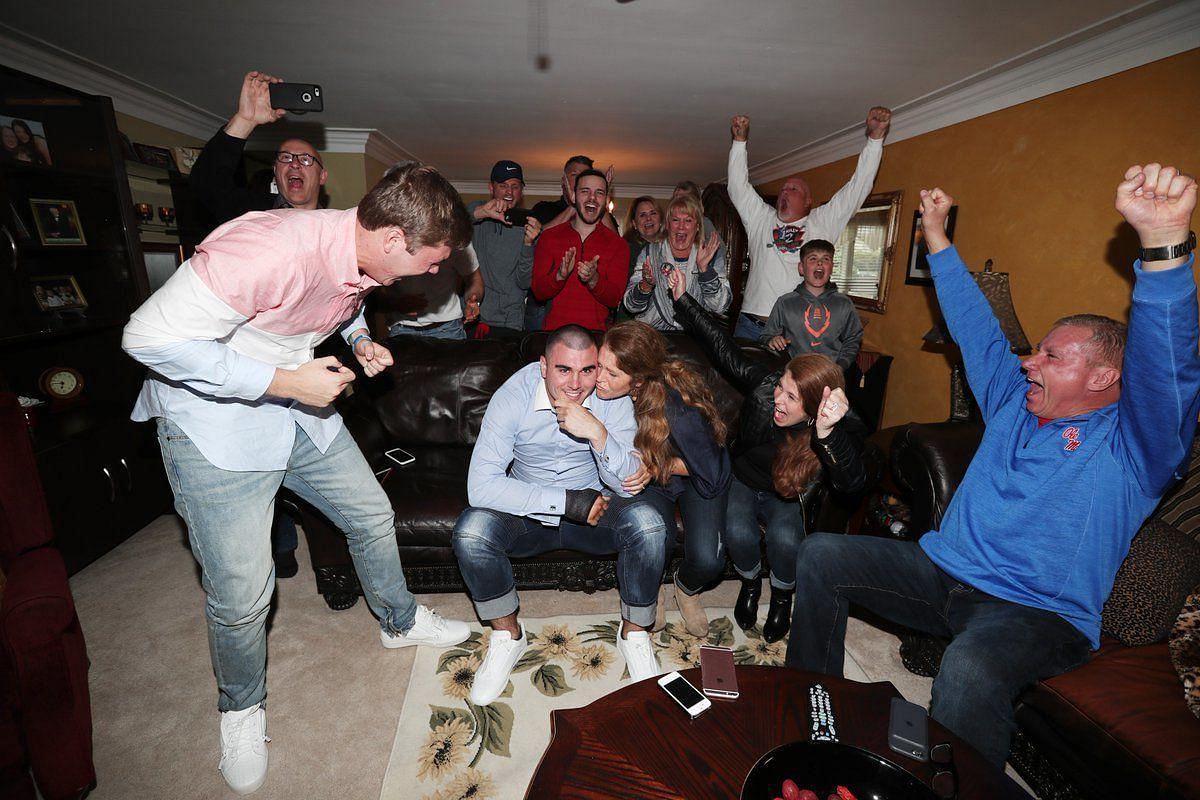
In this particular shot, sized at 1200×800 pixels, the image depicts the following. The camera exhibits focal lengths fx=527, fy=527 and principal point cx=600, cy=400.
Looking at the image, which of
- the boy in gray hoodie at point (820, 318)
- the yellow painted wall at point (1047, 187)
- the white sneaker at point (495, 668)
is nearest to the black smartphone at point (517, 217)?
the boy in gray hoodie at point (820, 318)

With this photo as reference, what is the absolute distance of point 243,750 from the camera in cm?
165

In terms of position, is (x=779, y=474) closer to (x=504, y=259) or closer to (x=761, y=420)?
(x=761, y=420)

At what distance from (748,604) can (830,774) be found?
4.02 ft

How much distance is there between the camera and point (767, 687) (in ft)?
4.31

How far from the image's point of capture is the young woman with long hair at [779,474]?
2.07 meters

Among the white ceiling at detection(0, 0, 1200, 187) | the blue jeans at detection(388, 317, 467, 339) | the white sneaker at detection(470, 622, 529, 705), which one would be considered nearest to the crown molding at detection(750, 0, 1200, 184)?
the white ceiling at detection(0, 0, 1200, 187)

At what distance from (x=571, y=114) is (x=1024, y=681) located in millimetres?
4736

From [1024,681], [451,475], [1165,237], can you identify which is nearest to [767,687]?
[1024,681]

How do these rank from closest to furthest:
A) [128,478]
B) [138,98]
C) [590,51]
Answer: [128,478] < [590,51] < [138,98]

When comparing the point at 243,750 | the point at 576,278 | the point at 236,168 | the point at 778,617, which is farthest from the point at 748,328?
the point at 243,750

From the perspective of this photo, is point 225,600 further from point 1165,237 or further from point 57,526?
point 1165,237

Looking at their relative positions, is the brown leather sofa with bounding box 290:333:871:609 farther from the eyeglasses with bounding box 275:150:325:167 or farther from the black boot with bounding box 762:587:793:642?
the eyeglasses with bounding box 275:150:325:167

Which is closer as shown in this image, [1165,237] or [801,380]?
[1165,237]

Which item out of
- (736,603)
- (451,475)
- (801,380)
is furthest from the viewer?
(451,475)
